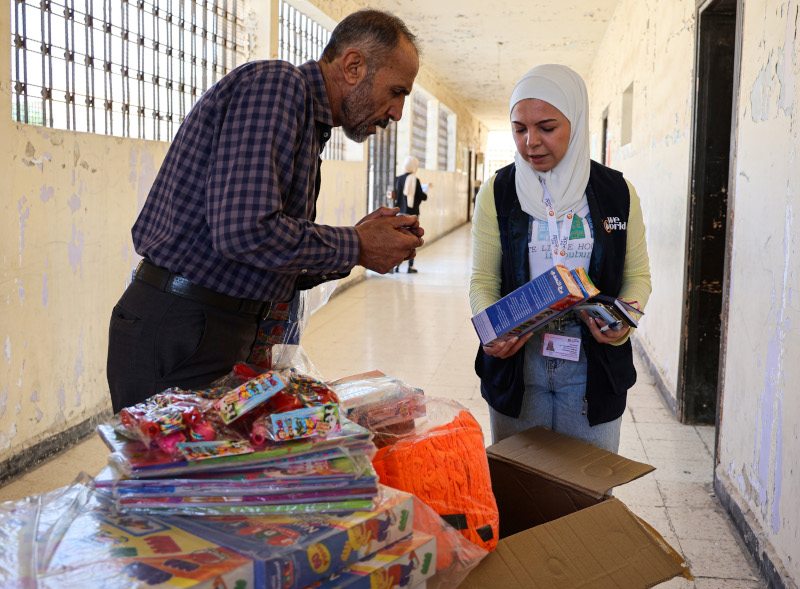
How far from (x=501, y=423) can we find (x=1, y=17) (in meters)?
2.52

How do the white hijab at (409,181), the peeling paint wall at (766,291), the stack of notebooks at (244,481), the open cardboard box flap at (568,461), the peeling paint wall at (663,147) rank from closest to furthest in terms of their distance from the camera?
the stack of notebooks at (244,481)
the open cardboard box flap at (568,461)
the peeling paint wall at (766,291)
the peeling paint wall at (663,147)
the white hijab at (409,181)

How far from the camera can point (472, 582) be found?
42.9 inches

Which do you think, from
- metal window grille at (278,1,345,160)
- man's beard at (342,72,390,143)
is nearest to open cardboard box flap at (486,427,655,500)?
man's beard at (342,72,390,143)

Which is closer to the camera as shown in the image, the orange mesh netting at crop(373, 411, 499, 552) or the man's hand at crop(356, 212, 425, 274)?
the orange mesh netting at crop(373, 411, 499, 552)

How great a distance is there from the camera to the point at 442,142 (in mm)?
17281

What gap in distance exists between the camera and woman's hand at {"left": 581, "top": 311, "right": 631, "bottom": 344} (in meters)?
1.67

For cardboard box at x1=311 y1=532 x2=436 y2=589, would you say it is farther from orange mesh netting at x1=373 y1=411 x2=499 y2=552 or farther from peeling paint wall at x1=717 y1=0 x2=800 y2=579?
peeling paint wall at x1=717 y1=0 x2=800 y2=579

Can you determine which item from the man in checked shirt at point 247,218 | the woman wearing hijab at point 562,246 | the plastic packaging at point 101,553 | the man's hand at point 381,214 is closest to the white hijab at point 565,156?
the woman wearing hijab at point 562,246

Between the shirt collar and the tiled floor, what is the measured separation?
1.79m

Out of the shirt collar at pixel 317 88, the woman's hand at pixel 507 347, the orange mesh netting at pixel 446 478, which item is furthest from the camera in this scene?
the woman's hand at pixel 507 347

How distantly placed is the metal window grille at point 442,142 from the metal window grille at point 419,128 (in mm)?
825

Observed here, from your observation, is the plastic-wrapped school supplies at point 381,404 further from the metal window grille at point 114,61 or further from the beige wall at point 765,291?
the metal window grille at point 114,61

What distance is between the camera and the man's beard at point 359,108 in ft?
4.86

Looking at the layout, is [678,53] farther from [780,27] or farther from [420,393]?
[420,393]
